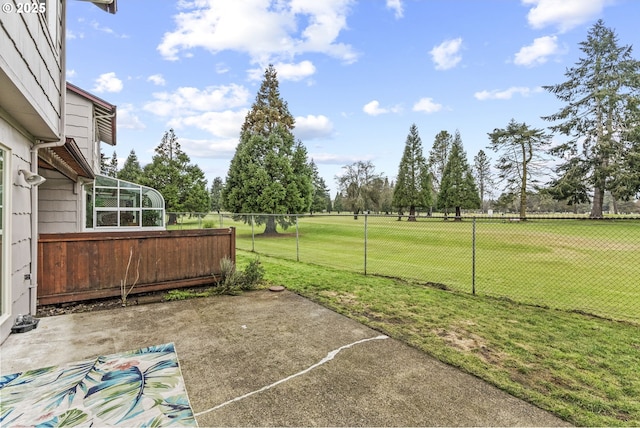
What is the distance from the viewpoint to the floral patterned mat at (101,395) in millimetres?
2012

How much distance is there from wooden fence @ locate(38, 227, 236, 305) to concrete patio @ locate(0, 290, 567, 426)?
23.4 inches

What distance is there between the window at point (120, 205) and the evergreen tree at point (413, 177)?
2116 cm

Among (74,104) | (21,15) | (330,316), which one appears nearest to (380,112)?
(74,104)

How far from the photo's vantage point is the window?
9070mm

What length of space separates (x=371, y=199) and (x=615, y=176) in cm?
2186

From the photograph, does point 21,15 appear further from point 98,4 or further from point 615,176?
point 615,176

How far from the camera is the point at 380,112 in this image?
18688mm

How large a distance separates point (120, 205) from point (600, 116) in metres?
32.6

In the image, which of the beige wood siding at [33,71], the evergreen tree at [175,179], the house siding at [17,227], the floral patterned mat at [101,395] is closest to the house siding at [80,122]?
the beige wood siding at [33,71]

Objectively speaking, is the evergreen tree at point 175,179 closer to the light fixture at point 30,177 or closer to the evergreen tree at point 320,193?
the light fixture at point 30,177

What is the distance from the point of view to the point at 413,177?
89.6ft

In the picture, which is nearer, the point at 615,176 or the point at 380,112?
the point at 380,112

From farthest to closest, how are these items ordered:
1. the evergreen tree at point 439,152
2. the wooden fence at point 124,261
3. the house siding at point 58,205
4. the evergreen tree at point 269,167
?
the evergreen tree at point 439,152 < the evergreen tree at point 269,167 < the house siding at point 58,205 < the wooden fence at point 124,261

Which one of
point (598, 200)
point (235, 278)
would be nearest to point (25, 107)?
point (235, 278)
